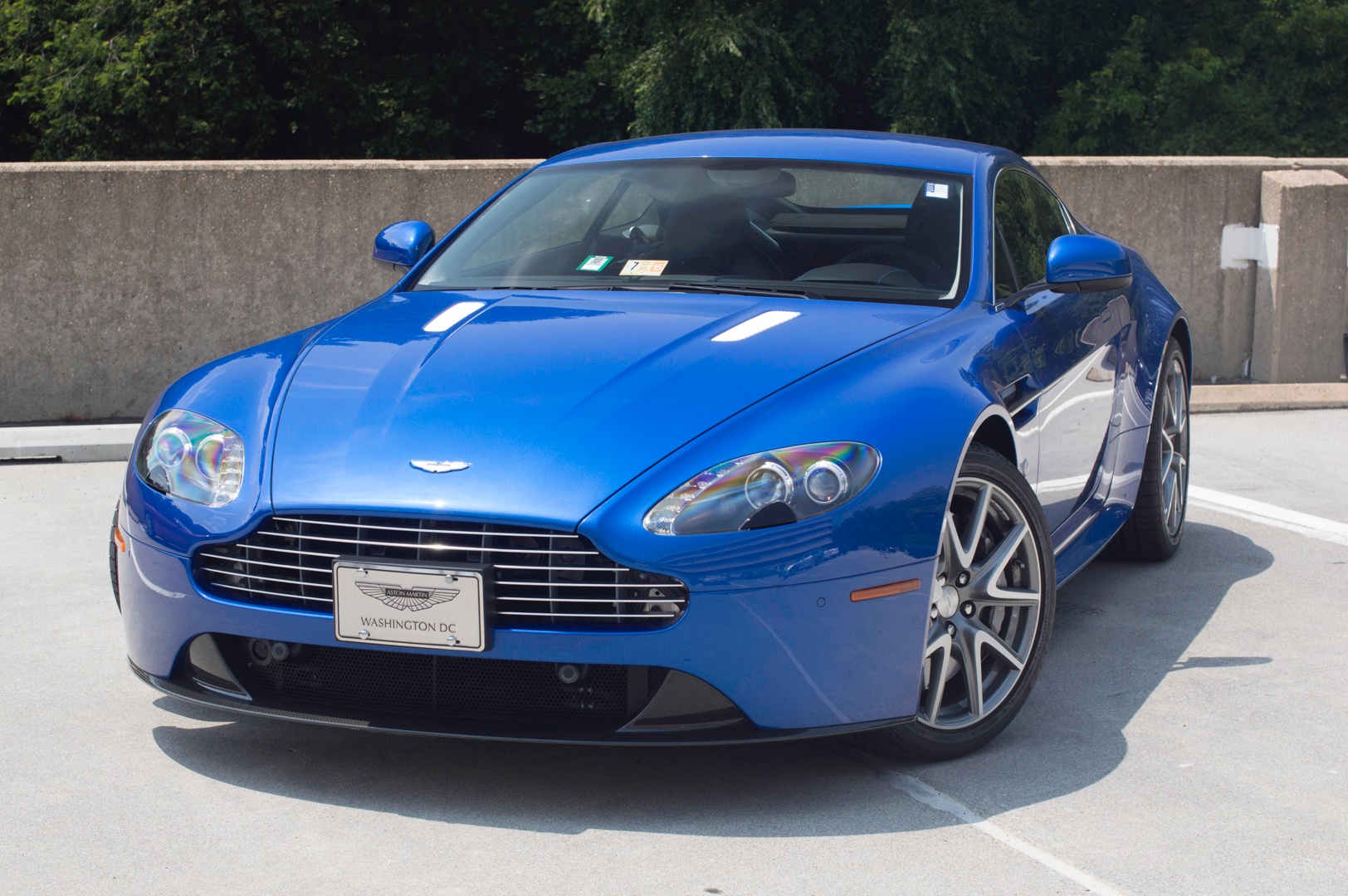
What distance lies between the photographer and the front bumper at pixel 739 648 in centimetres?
314

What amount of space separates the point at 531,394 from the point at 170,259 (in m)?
5.86

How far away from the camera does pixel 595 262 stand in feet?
14.8

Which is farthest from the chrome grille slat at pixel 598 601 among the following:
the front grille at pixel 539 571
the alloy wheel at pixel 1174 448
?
the alloy wheel at pixel 1174 448

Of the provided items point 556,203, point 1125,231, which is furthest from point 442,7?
point 556,203

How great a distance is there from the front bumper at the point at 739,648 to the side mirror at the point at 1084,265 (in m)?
1.37

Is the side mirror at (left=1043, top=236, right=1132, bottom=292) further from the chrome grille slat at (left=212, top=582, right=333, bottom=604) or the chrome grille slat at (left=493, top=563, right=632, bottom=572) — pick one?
the chrome grille slat at (left=212, top=582, right=333, bottom=604)

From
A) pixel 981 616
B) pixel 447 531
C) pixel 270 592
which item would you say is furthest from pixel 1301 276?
pixel 270 592

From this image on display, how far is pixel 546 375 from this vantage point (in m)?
3.59

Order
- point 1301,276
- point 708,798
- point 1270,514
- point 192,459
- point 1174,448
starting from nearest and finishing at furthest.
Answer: point 708,798
point 192,459
point 1174,448
point 1270,514
point 1301,276

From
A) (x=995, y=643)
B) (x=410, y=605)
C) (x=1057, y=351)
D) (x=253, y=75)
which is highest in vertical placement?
(x=253, y=75)

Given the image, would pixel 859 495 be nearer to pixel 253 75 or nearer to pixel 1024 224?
pixel 1024 224

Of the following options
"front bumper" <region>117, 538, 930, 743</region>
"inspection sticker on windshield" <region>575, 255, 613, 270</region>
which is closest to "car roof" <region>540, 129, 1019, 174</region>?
"inspection sticker on windshield" <region>575, 255, 613, 270</region>

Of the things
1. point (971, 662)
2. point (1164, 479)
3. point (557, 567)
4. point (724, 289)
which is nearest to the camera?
point (557, 567)

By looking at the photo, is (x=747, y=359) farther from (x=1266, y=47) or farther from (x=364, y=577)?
(x=1266, y=47)
